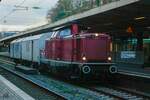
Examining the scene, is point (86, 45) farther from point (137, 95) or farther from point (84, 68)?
point (137, 95)

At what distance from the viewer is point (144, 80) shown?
2236 centimetres

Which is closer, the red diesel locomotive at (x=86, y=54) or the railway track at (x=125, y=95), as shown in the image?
the railway track at (x=125, y=95)

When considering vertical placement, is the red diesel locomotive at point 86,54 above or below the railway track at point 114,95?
above

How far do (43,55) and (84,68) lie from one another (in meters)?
8.80

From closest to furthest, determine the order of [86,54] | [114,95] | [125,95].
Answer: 1. [114,95]
2. [125,95]
3. [86,54]

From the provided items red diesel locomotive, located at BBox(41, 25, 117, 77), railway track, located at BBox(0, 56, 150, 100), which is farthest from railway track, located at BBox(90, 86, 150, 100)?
red diesel locomotive, located at BBox(41, 25, 117, 77)

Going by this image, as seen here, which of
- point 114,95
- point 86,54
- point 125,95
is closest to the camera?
point 114,95

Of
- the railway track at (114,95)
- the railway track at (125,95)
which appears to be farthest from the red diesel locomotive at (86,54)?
the railway track at (114,95)

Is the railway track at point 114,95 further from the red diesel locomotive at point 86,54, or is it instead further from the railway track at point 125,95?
the red diesel locomotive at point 86,54

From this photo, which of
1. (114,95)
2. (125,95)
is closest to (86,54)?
(125,95)

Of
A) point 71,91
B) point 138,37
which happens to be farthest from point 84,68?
point 138,37

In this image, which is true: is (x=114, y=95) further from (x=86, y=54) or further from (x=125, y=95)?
(x=86, y=54)

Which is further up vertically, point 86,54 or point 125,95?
point 86,54

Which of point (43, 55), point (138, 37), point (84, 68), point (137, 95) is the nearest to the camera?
point (137, 95)
